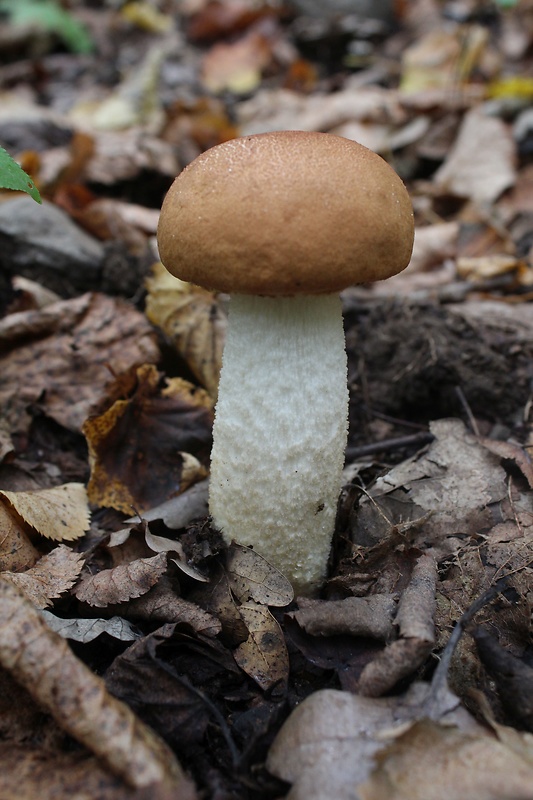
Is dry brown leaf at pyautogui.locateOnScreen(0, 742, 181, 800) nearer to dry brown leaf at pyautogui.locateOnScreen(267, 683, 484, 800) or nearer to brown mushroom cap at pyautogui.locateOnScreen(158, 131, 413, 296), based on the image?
dry brown leaf at pyautogui.locateOnScreen(267, 683, 484, 800)

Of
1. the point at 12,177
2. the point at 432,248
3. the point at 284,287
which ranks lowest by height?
the point at 432,248

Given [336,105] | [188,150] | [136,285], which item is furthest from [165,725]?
[336,105]

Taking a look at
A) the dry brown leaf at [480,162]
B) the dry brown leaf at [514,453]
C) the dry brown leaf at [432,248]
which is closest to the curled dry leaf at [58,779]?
the dry brown leaf at [514,453]

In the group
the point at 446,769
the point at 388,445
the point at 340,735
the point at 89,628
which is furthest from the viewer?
the point at 388,445

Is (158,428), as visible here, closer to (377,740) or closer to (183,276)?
(183,276)

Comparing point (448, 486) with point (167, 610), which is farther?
point (448, 486)

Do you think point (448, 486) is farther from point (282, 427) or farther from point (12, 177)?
point (12, 177)

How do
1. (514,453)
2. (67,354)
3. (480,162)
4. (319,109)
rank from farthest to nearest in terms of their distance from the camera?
(319,109) → (480,162) → (67,354) → (514,453)

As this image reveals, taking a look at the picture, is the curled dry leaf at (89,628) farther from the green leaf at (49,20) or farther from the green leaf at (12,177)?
the green leaf at (49,20)

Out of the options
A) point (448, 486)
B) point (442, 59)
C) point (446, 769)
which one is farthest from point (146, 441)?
point (442, 59)
